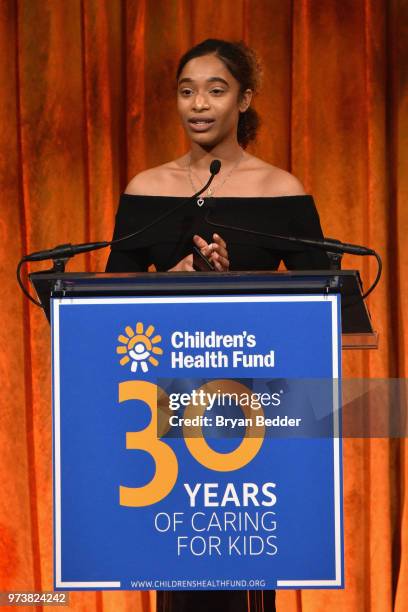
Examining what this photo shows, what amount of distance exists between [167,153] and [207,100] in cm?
128

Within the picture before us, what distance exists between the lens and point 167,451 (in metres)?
1.40

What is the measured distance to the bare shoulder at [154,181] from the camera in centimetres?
200

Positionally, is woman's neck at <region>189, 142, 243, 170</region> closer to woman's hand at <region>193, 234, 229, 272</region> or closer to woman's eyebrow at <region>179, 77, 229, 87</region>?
woman's eyebrow at <region>179, 77, 229, 87</region>

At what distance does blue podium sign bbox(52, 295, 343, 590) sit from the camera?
1390 millimetres

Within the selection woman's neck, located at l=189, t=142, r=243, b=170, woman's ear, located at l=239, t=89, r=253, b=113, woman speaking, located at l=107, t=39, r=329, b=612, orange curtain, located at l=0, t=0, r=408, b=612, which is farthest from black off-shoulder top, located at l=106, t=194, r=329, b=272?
orange curtain, located at l=0, t=0, r=408, b=612

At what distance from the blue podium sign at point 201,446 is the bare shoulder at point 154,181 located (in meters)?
A: 0.62

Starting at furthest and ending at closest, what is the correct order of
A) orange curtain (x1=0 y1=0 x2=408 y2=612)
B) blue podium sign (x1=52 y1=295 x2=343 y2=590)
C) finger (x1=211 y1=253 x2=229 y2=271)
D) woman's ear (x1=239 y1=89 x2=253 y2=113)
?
1. orange curtain (x1=0 y1=0 x2=408 y2=612)
2. woman's ear (x1=239 y1=89 x2=253 y2=113)
3. finger (x1=211 y1=253 x2=229 y2=271)
4. blue podium sign (x1=52 y1=295 x2=343 y2=590)

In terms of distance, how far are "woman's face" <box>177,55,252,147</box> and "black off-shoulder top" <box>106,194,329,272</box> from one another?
14cm

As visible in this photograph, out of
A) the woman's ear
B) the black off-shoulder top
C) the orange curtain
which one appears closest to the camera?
the black off-shoulder top

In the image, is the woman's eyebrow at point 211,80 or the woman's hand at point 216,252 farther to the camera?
the woman's eyebrow at point 211,80

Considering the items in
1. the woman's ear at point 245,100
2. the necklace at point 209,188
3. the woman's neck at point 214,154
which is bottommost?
the necklace at point 209,188

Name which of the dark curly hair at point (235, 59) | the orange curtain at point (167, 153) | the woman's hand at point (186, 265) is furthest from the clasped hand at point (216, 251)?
the orange curtain at point (167, 153)

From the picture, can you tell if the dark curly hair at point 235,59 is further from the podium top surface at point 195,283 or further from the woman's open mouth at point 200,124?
the podium top surface at point 195,283

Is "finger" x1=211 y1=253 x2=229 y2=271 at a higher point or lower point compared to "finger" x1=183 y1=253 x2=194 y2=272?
lower
